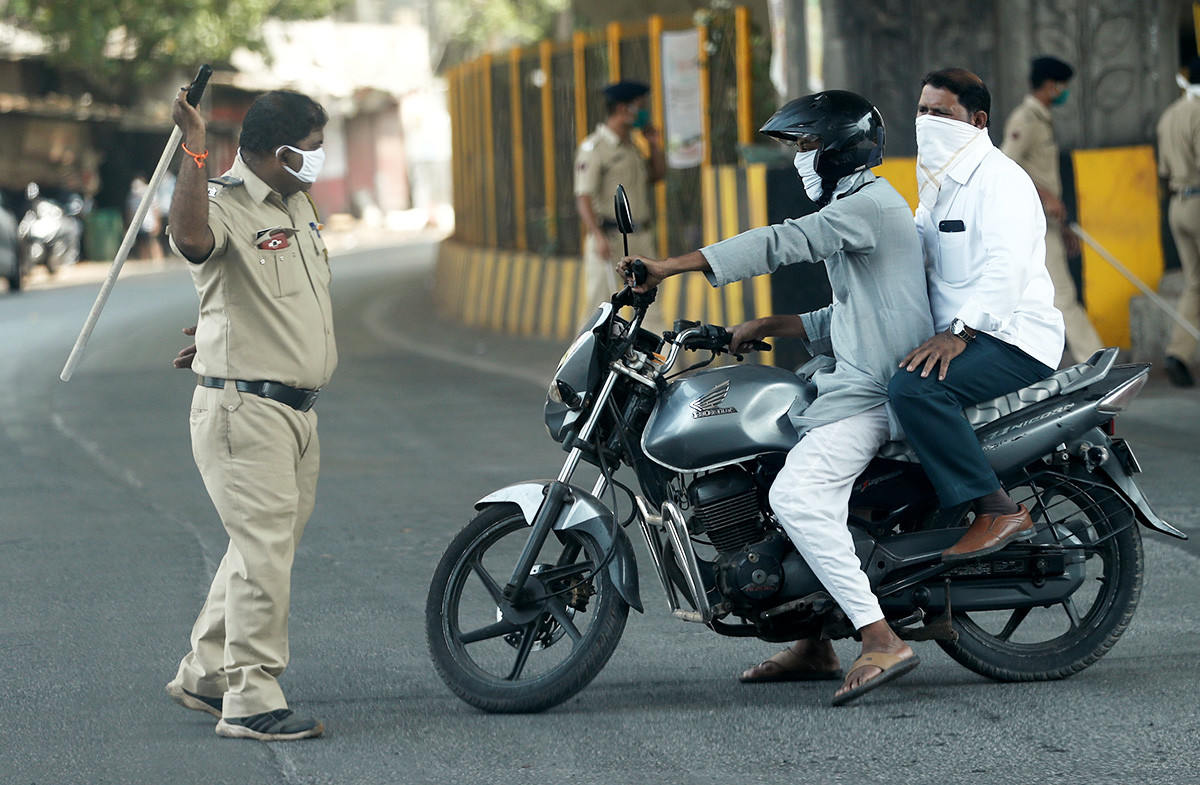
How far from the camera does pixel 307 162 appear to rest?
14.5 feet

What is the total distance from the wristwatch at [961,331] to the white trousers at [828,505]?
36 centimetres

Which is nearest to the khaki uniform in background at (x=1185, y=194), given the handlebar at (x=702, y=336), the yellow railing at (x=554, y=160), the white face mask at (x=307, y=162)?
the yellow railing at (x=554, y=160)

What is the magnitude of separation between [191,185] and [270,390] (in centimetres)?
61

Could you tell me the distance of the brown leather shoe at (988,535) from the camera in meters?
4.54

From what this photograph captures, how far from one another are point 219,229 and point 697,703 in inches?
73.8

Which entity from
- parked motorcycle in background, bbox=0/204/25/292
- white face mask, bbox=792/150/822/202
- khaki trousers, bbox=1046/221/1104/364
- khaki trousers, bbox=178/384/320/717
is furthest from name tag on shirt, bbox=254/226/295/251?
parked motorcycle in background, bbox=0/204/25/292

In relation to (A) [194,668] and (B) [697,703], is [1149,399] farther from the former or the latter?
(A) [194,668]

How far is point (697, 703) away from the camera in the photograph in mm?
4660

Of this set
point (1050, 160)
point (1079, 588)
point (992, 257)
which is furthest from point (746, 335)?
point (1050, 160)

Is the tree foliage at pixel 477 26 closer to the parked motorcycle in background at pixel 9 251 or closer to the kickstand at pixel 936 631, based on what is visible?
the parked motorcycle in background at pixel 9 251

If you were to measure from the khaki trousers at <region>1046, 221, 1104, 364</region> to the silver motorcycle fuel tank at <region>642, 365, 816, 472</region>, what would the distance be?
5.89 metres

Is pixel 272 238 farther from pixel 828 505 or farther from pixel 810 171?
pixel 828 505

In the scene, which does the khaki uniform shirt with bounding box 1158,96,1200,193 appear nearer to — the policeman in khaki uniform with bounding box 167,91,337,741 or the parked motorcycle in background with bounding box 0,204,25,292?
the policeman in khaki uniform with bounding box 167,91,337,741

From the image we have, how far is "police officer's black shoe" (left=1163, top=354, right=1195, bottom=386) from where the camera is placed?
10008 millimetres
